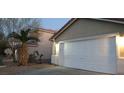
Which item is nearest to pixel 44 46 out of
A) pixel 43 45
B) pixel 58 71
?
pixel 43 45

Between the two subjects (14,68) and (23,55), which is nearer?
(14,68)

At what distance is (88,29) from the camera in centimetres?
988

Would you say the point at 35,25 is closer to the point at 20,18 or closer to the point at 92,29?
the point at 20,18

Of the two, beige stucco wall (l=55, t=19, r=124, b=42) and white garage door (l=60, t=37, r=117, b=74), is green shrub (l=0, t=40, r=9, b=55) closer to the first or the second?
beige stucco wall (l=55, t=19, r=124, b=42)

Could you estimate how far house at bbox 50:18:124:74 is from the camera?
8.93 m

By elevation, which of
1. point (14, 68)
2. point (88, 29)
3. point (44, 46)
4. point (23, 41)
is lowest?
point (14, 68)

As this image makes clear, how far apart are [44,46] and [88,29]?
2081 millimetres

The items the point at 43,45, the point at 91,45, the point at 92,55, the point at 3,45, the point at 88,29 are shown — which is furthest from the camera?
the point at 88,29

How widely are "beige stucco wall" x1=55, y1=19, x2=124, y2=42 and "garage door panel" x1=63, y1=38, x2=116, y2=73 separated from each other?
345 mm

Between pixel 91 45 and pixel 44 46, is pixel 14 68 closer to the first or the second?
pixel 44 46

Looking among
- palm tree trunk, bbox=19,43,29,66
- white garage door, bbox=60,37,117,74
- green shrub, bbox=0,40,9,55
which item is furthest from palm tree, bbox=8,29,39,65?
white garage door, bbox=60,37,117,74

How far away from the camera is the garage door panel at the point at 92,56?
894 centimetres
